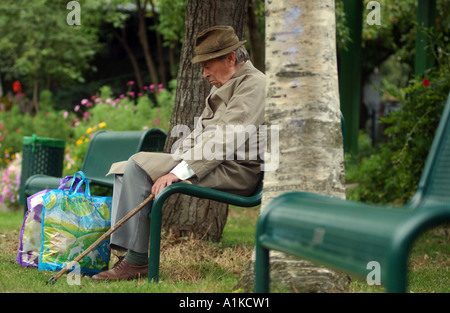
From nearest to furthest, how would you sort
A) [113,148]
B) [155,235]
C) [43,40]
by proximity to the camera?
1. [155,235]
2. [113,148]
3. [43,40]

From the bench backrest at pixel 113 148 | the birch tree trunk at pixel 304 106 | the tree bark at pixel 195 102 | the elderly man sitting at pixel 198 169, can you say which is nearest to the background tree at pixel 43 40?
the bench backrest at pixel 113 148

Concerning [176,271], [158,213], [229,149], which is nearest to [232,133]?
[229,149]

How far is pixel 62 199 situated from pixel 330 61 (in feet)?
6.42

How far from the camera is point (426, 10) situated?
31.1 feet

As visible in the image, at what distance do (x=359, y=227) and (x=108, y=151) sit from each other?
3.74 meters

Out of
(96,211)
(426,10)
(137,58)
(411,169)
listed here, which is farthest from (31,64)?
(96,211)

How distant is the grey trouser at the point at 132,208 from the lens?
370 centimetres

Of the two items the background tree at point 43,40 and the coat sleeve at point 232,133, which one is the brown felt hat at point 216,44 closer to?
the coat sleeve at point 232,133

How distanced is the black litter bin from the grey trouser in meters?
3.10

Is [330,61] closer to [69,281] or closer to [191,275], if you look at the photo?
[191,275]

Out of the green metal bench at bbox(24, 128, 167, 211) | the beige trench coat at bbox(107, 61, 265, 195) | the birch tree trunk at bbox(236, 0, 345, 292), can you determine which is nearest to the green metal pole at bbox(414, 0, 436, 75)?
the green metal bench at bbox(24, 128, 167, 211)

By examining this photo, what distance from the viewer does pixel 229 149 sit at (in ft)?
12.1

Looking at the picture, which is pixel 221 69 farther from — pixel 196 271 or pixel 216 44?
pixel 196 271

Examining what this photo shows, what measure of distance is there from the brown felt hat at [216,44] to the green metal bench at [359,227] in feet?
5.68
